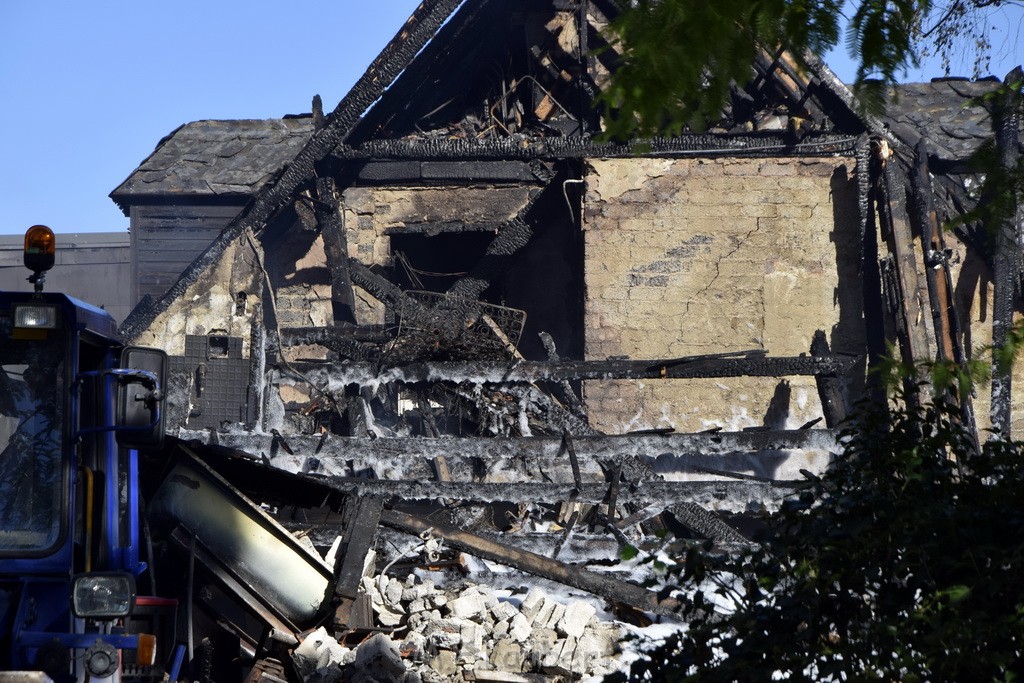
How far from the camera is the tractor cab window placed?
3.79 m

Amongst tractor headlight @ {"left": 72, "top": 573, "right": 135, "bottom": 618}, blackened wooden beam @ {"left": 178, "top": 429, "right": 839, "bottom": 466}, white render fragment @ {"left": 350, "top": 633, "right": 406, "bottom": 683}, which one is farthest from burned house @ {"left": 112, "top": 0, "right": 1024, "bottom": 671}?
tractor headlight @ {"left": 72, "top": 573, "right": 135, "bottom": 618}

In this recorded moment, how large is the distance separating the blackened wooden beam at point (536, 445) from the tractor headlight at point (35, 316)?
409 centimetres

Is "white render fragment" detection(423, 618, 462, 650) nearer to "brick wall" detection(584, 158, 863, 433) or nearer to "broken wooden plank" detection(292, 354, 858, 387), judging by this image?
"broken wooden plank" detection(292, 354, 858, 387)

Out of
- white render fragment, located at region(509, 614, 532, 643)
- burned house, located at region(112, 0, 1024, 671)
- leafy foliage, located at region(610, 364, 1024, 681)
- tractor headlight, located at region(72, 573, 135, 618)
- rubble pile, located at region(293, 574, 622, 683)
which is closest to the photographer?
leafy foliage, located at region(610, 364, 1024, 681)

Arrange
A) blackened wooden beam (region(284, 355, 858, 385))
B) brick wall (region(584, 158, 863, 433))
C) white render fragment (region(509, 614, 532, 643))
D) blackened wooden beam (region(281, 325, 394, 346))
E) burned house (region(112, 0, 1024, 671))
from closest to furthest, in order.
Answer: white render fragment (region(509, 614, 532, 643))
blackened wooden beam (region(284, 355, 858, 385))
burned house (region(112, 0, 1024, 671))
blackened wooden beam (region(281, 325, 394, 346))
brick wall (region(584, 158, 863, 433))

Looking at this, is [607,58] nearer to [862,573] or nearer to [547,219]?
[547,219]

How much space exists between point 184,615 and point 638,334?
5977 mm

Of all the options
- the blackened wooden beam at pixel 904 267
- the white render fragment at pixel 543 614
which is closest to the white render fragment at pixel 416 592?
the white render fragment at pixel 543 614

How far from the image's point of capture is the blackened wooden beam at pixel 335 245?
414 inches

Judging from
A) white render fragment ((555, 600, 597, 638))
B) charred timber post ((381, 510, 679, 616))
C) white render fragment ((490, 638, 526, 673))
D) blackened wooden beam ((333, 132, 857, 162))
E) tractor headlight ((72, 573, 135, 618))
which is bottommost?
white render fragment ((490, 638, 526, 673))

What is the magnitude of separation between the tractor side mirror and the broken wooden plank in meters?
4.77

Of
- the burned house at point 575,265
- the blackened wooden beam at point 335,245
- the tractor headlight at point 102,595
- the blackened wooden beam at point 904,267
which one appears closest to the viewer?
the tractor headlight at point 102,595

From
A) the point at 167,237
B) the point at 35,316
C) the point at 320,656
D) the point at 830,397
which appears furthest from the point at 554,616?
the point at 167,237

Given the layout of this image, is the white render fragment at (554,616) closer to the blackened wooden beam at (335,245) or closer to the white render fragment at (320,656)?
the white render fragment at (320,656)
